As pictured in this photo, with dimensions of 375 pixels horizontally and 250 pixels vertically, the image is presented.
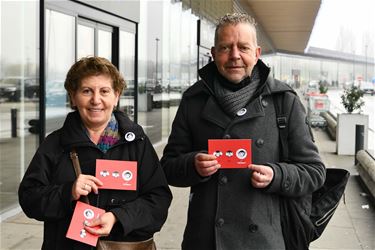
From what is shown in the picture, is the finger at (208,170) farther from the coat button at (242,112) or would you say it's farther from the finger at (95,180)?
the finger at (95,180)

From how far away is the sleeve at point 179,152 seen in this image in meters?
2.34

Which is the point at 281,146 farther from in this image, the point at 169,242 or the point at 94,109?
the point at 169,242

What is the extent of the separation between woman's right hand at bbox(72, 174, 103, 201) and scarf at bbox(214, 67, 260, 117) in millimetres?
672

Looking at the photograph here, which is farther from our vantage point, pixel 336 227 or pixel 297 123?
pixel 336 227

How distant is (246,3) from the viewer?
23.8m

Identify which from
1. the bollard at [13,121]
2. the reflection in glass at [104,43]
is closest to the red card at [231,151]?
the bollard at [13,121]

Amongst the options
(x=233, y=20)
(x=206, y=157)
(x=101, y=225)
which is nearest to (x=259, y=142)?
(x=206, y=157)

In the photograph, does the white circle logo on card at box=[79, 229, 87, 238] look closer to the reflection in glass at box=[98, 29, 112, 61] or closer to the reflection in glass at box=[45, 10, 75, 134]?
the reflection in glass at box=[45, 10, 75, 134]

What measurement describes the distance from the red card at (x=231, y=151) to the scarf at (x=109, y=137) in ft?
1.40

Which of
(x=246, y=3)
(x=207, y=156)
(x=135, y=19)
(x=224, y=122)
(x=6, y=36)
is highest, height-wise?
(x=246, y=3)

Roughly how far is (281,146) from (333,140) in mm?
13678

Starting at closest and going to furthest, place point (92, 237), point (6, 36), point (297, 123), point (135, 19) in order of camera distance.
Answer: point (92, 237), point (297, 123), point (6, 36), point (135, 19)

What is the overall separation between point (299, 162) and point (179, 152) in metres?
0.57

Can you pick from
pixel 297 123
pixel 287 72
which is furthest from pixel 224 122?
pixel 287 72
